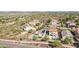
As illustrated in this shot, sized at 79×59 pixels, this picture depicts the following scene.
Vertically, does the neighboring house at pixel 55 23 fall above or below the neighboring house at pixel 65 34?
above

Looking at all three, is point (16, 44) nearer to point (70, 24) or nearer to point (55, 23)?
point (55, 23)

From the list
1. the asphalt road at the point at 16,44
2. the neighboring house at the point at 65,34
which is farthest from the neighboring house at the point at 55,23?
the asphalt road at the point at 16,44

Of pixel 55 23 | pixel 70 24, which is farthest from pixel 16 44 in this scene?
pixel 70 24

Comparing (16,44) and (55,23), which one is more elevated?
(55,23)

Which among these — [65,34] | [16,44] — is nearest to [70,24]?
[65,34]

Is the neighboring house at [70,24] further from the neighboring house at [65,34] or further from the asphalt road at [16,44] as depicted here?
the asphalt road at [16,44]

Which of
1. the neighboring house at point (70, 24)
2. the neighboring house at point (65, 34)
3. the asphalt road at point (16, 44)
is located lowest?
the asphalt road at point (16, 44)

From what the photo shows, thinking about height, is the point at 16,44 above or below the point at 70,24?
below

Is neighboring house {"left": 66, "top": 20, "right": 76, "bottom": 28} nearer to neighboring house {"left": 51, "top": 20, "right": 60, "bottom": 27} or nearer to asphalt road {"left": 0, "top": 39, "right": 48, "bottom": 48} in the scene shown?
neighboring house {"left": 51, "top": 20, "right": 60, "bottom": 27}

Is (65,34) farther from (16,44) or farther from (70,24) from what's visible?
(16,44)

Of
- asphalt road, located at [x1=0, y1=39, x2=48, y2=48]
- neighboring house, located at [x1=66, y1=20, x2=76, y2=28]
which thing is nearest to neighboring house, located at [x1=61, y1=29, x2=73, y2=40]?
neighboring house, located at [x1=66, y1=20, x2=76, y2=28]

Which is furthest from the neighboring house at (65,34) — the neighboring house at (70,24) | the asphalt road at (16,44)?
the asphalt road at (16,44)

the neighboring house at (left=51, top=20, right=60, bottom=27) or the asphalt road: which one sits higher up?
the neighboring house at (left=51, top=20, right=60, bottom=27)
